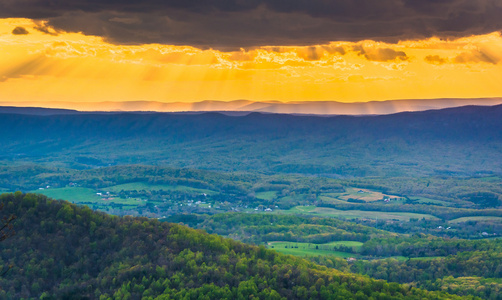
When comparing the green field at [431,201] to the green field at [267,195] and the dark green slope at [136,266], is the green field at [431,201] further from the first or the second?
the dark green slope at [136,266]

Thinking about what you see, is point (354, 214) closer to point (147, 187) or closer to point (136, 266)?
point (147, 187)

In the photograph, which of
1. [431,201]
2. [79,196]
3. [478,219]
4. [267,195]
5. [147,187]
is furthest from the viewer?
[147,187]

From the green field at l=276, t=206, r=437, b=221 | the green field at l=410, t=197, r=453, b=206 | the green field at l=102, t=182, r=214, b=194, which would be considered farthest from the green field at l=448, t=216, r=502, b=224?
the green field at l=102, t=182, r=214, b=194

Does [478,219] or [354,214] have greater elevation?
[478,219]

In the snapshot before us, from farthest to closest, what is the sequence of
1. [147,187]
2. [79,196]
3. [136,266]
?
[147,187] < [79,196] < [136,266]

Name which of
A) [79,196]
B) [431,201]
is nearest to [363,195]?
[431,201]

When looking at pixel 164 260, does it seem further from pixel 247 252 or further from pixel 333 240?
pixel 333 240

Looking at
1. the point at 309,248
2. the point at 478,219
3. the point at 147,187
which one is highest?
the point at 309,248
